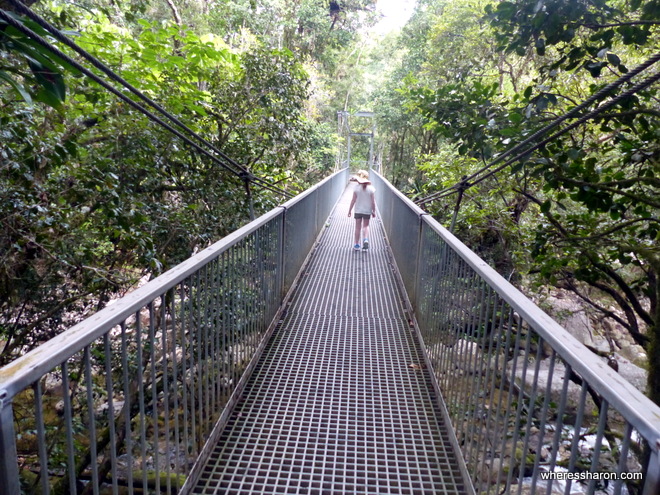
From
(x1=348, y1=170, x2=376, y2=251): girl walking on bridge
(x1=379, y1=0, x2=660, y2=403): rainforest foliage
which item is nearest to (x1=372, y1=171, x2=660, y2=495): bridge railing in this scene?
(x1=379, y1=0, x2=660, y2=403): rainforest foliage

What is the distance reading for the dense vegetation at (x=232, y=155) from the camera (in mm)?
3357

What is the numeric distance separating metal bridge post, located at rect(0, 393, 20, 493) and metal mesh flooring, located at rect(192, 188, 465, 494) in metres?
1.43

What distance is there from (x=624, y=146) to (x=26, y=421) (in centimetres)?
556

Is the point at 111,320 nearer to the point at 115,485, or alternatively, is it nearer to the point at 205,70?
the point at 115,485

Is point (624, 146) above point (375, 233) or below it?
above

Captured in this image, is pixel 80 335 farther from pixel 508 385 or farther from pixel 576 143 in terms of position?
pixel 576 143

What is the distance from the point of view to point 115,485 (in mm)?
1291

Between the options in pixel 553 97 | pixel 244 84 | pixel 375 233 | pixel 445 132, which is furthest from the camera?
pixel 375 233

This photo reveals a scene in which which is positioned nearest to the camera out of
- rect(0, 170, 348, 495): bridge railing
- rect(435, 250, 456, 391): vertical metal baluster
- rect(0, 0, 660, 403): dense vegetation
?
rect(0, 170, 348, 495): bridge railing

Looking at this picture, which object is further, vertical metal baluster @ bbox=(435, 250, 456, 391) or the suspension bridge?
vertical metal baluster @ bbox=(435, 250, 456, 391)

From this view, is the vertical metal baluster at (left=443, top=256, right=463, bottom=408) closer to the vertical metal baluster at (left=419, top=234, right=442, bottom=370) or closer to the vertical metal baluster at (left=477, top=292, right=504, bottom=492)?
the vertical metal baluster at (left=419, top=234, right=442, bottom=370)

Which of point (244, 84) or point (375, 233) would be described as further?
point (375, 233)

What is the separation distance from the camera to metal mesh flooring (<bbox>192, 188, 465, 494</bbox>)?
2.37m

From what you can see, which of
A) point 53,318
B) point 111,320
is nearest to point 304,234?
point 53,318
